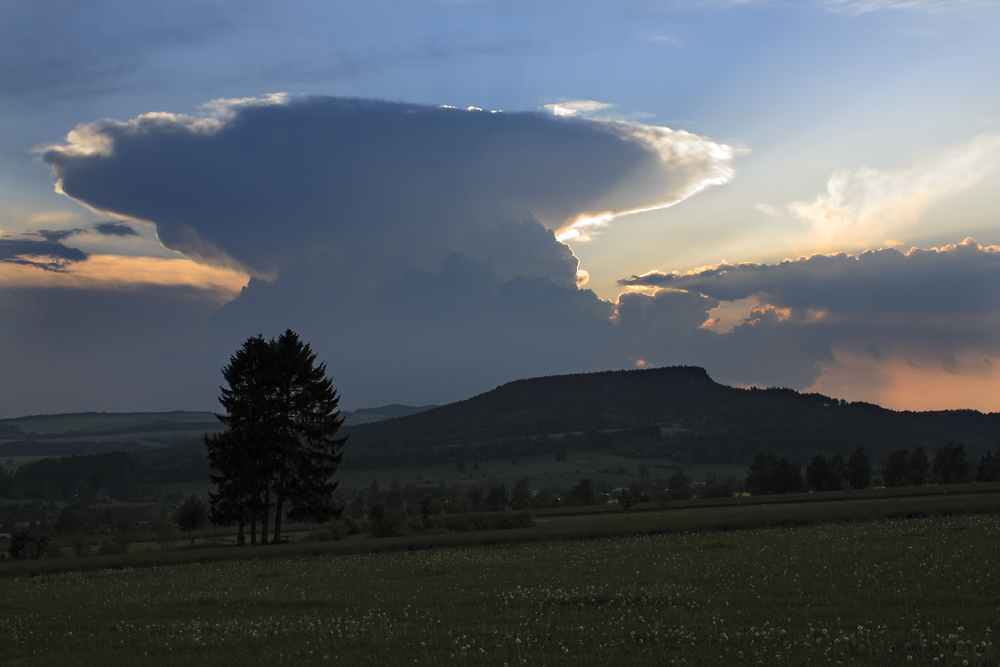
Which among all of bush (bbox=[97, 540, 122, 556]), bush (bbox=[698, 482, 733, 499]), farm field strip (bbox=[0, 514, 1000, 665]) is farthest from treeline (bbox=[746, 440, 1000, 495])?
bush (bbox=[97, 540, 122, 556])

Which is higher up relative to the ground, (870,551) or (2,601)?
(870,551)

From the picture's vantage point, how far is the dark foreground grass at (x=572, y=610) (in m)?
12.2

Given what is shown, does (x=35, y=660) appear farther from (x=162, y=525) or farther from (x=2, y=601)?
(x=162, y=525)

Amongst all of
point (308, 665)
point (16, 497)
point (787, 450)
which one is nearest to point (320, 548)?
point (308, 665)

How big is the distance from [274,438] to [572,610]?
4023cm

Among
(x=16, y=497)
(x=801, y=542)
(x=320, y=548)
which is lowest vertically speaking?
(x=16, y=497)

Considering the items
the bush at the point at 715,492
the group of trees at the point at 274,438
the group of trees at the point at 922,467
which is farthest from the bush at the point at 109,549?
the group of trees at the point at 922,467

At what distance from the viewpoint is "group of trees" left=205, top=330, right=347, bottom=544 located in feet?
169

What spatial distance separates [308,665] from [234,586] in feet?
46.5

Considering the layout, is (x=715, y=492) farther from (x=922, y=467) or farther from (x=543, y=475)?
(x=543, y=475)

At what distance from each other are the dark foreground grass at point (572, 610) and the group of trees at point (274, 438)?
74.2ft

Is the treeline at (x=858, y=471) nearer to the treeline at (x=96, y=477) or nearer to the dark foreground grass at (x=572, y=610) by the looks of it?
the dark foreground grass at (x=572, y=610)

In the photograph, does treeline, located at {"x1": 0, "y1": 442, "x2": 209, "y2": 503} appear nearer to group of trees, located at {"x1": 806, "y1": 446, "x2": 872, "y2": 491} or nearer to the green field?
the green field

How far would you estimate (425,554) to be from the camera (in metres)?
35.1
